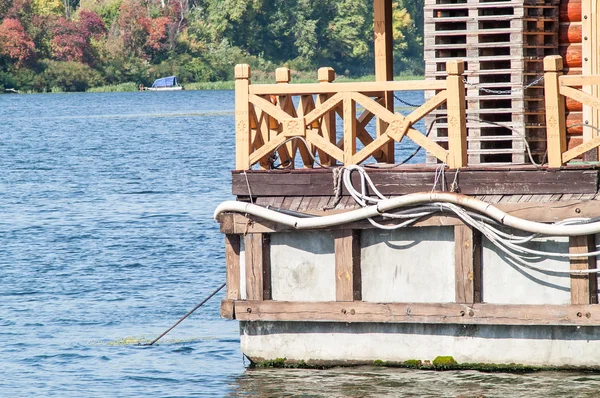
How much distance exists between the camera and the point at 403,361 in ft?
40.0

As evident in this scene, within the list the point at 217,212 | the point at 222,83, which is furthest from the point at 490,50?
the point at 222,83

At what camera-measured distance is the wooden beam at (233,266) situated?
1255 centimetres

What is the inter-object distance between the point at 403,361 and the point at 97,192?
26747 mm

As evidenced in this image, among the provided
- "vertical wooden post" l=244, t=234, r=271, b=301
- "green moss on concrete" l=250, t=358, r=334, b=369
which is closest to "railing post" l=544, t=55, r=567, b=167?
"vertical wooden post" l=244, t=234, r=271, b=301

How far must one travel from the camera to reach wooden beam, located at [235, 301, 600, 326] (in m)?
11.5

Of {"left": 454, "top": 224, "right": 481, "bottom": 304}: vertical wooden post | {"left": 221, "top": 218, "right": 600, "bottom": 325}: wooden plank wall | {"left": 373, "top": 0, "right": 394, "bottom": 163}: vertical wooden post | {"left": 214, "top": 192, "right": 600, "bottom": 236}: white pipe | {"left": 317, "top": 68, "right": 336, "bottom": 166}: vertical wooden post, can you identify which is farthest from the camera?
{"left": 373, "top": 0, "right": 394, "bottom": 163}: vertical wooden post

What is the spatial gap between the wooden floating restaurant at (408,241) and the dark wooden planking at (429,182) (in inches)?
0.5

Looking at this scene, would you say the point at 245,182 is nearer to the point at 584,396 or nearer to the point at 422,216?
the point at 422,216

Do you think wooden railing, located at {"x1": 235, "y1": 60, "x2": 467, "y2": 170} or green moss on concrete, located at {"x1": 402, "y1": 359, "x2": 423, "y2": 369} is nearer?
wooden railing, located at {"x1": 235, "y1": 60, "x2": 467, "y2": 170}

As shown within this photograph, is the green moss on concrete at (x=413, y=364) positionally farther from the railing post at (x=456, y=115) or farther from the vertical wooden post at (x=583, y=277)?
the railing post at (x=456, y=115)

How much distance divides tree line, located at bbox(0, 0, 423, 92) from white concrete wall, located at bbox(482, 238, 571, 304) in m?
110

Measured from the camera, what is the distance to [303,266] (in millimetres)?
12320

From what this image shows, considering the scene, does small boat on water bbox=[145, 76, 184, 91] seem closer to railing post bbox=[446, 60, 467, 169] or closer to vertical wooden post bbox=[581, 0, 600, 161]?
vertical wooden post bbox=[581, 0, 600, 161]

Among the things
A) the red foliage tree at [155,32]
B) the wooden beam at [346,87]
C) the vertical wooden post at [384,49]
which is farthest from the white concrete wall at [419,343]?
the red foliage tree at [155,32]
